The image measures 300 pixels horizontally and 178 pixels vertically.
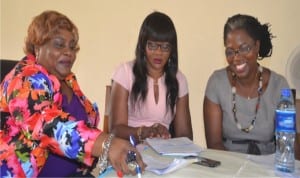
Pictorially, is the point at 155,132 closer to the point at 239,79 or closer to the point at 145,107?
the point at 145,107

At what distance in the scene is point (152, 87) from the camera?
6.21 ft

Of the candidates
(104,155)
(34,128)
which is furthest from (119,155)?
(34,128)

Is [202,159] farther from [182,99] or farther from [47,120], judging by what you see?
[182,99]

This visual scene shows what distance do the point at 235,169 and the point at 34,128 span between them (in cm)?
70

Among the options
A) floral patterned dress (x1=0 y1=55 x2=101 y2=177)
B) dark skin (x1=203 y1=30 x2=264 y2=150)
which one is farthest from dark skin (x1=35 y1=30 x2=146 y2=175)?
dark skin (x1=203 y1=30 x2=264 y2=150)

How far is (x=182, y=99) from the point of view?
6.26 ft

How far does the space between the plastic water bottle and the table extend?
0.03 metres

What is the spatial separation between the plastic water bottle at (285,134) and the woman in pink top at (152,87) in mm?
706

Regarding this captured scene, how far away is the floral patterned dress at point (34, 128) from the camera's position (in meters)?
1.00

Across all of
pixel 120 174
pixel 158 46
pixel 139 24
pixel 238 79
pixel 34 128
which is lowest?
pixel 120 174

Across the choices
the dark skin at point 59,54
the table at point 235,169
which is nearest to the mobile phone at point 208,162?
the table at point 235,169

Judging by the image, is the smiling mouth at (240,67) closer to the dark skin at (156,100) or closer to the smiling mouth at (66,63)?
the dark skin at (156,100)

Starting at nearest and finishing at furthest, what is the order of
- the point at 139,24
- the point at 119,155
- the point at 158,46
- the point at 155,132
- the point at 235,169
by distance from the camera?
the point at 119,155 → the point at 235,169 → the point at 155,132 → the point at 158,46 → the point at 139,24

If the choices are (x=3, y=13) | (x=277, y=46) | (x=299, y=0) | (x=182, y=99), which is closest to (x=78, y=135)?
(x=182, y=99)
